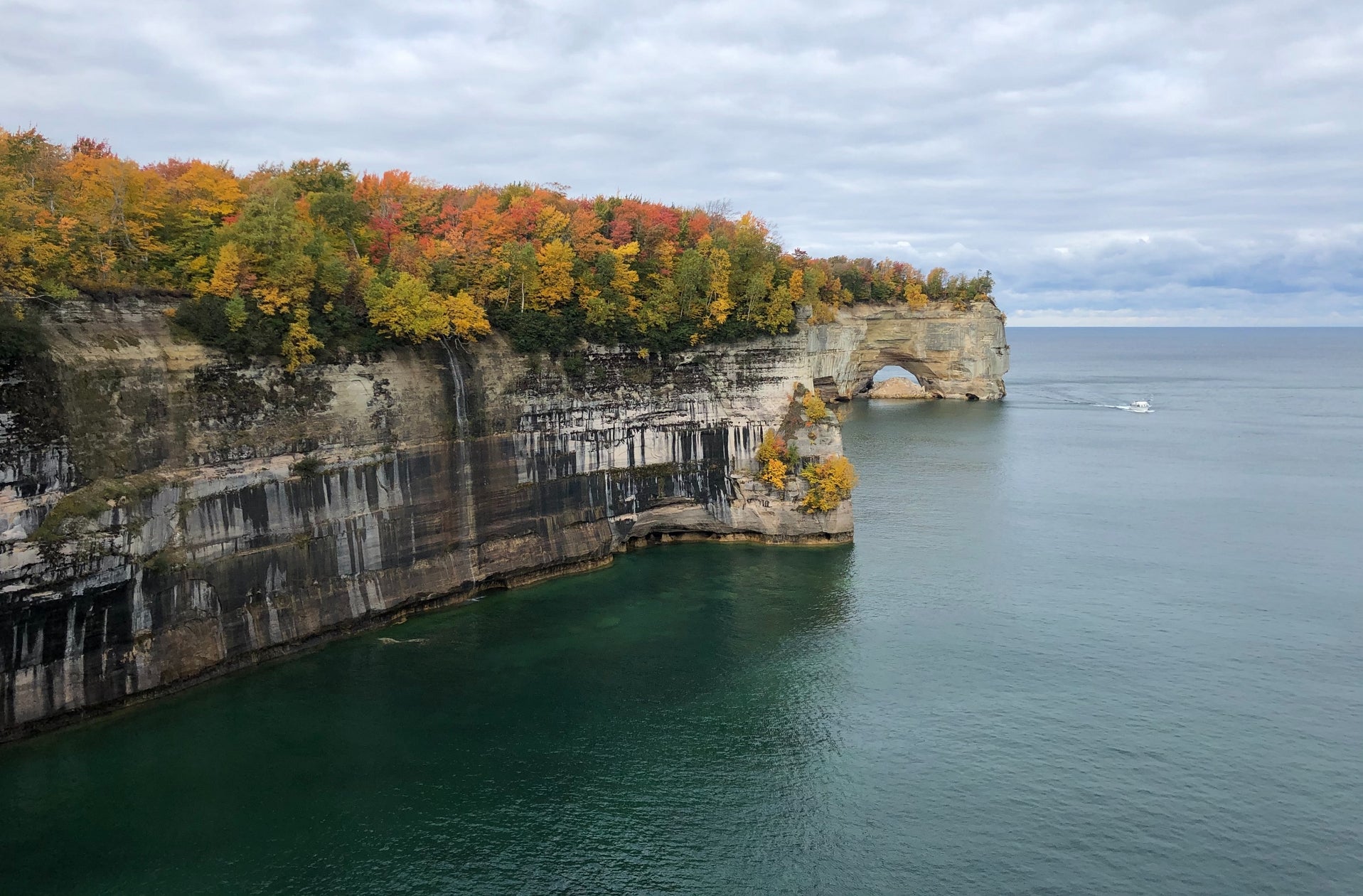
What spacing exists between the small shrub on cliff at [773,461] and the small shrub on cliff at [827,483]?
4.47 ft

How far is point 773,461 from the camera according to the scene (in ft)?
160

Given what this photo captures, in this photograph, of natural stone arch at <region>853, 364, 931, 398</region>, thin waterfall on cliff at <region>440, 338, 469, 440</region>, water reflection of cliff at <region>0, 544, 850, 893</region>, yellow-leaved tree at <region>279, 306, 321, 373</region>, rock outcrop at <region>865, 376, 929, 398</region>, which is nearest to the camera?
water reflection of cliff at <region>0, 544, 850, 893</region>

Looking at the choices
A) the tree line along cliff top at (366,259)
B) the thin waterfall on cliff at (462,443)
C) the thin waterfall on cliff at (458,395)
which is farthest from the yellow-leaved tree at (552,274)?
the thin waterfall on cliff at (462,443)

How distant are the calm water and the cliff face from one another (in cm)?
211

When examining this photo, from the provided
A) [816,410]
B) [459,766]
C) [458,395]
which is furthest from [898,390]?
[459,766]

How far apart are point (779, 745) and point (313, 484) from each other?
69.6 feet

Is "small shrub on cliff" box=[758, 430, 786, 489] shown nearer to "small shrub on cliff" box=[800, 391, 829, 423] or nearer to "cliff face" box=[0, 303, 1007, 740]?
"cliff face" box=[0, 303, 1007, 740]

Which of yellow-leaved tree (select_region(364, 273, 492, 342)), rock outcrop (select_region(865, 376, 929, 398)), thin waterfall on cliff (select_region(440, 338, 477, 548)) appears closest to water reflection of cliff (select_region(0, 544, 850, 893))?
thin waterfall on cliff (select_region(440, 338, 477, 548))

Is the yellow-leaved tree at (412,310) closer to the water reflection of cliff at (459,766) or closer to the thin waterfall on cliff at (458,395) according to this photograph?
the thin waterfall on cliff at (458,395)

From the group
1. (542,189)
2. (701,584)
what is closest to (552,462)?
(701,584)

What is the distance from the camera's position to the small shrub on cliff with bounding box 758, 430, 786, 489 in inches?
1928

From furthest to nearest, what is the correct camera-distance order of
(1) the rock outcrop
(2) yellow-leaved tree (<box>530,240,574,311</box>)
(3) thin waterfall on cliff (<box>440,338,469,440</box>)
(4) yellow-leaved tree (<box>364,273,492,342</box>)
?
(1) the rock outcrop < (2) yellow-leaved tree (<box>530,240,574,311</box>) < (3) thin waterfall on cliff (<box>440,338,469,440</box>) < (4) yellow-leaved tree (<box>364,273,492,342</box>)

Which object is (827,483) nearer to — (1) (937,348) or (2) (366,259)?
(2) (366,259)

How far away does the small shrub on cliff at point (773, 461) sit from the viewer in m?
49.0
